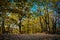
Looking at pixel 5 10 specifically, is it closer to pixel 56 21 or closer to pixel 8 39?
pixel 8 39

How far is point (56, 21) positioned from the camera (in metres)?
4.59

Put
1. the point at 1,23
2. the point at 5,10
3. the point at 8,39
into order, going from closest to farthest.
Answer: the point at 8,39, the point at 5,10, the point at 1,23

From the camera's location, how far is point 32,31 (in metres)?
4.74

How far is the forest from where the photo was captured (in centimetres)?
450

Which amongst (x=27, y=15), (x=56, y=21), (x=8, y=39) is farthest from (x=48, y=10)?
(x=8, y=39)

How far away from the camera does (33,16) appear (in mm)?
4723

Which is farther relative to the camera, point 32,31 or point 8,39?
point 32,31

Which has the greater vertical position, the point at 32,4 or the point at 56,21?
the point at 32,4

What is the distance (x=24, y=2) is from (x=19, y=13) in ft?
1.37

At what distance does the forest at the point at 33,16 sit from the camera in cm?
450

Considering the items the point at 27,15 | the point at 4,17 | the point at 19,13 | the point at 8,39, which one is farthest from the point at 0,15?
the point at 8,39

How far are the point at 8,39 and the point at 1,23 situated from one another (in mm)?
1385

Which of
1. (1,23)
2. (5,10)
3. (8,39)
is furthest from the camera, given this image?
(1,23)

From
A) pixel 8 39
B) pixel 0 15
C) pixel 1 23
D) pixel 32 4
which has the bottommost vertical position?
pixel 8 39
